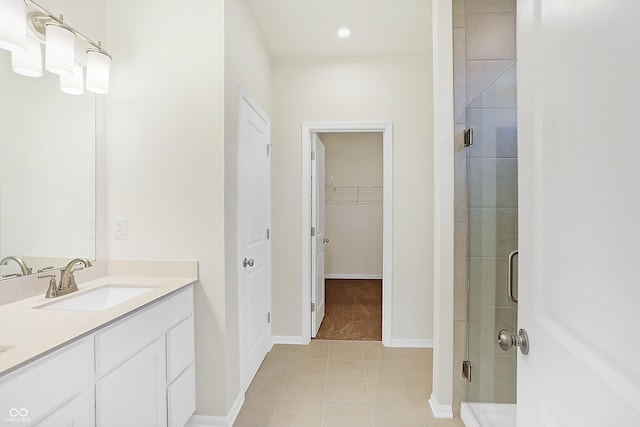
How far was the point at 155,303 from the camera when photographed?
56.6 inches

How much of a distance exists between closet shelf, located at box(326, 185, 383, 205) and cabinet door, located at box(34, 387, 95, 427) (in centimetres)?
490

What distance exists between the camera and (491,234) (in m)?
1.72

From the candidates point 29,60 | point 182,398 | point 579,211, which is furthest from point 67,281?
point 579,211

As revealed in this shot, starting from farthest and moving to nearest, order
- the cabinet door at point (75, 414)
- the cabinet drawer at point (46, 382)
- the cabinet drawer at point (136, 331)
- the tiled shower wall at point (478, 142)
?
the tiled shower wall at point (478, 142), the cabinet drawer at point (136, 331), the cabinet door at point (75, 414), the cabinet drawer at point (46, 382)

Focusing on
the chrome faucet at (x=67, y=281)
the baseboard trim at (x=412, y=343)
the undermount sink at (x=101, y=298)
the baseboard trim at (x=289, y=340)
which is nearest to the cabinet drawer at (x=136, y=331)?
the undermount sink at (x=101, y=298)

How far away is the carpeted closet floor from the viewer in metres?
3.22

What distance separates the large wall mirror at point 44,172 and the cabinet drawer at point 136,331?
22.9 inches

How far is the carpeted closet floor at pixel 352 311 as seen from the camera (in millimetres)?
3221

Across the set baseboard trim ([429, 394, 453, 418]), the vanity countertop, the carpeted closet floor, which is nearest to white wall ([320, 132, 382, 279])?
→ the carpeted closet floor

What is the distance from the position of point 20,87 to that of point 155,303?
3.60ft

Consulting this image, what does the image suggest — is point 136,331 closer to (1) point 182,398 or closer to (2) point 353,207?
(1) point 182,398

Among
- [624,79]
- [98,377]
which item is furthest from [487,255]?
[98,377]

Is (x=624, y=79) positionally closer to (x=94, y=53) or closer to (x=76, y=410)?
(x=76, y=410)

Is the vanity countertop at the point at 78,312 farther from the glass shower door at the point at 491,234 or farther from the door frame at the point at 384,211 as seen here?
the glass shower door at the point at 491,234
